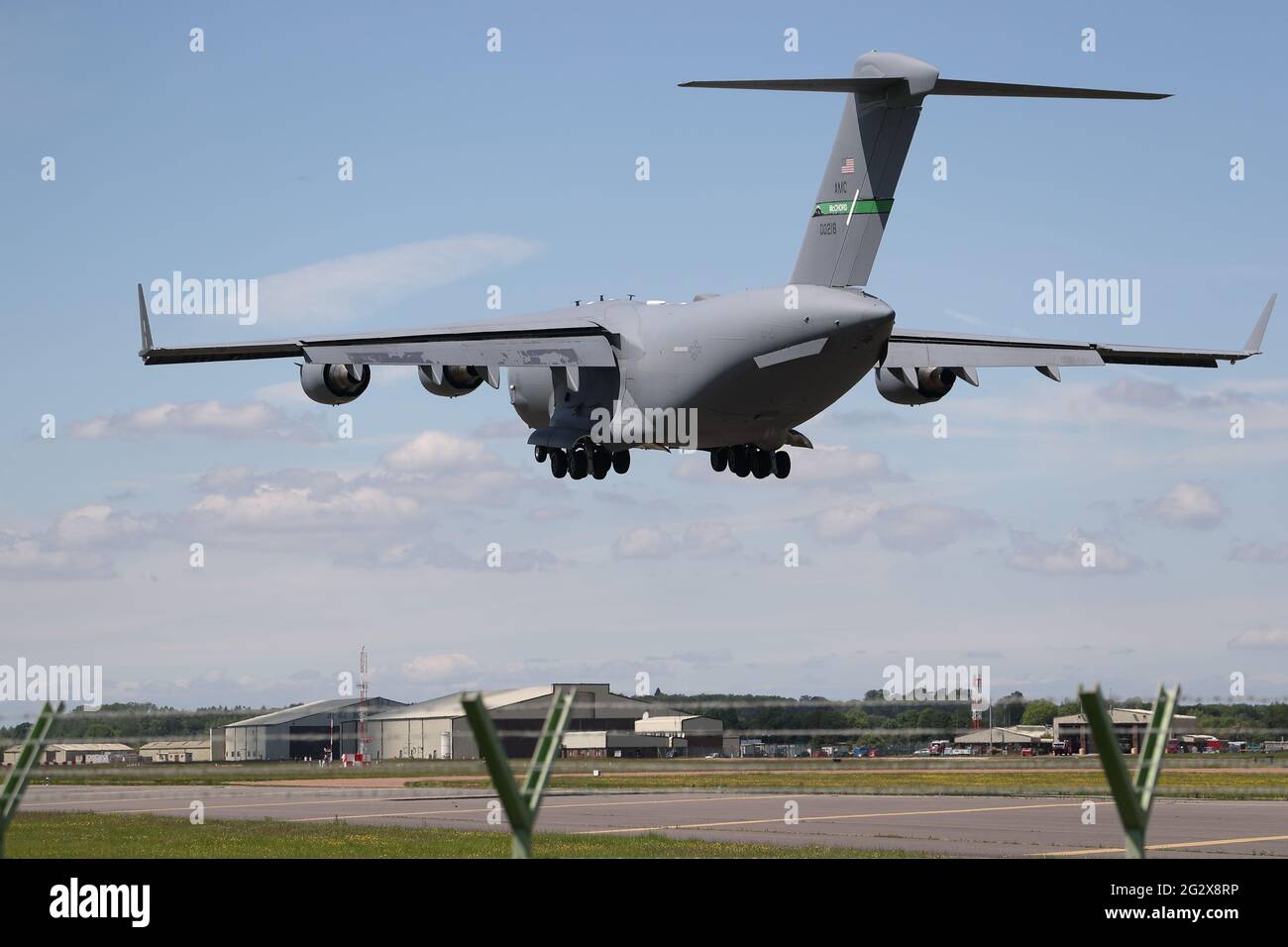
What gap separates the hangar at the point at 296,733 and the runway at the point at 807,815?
579 centimetres

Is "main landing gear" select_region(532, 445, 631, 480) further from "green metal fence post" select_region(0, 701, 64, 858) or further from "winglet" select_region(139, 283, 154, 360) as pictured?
"green metal fence post" select_region(0, 701, 64, 858)

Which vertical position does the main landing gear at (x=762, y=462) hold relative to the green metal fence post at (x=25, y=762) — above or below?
above

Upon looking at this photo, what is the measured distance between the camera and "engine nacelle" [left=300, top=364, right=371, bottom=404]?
116 ft

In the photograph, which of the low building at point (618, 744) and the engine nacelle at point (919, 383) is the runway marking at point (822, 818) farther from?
the engine nacelle at point (919, 383)

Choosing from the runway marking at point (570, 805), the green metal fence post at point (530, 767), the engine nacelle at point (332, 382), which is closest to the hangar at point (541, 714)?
the green metal fence post at point (530, 767)

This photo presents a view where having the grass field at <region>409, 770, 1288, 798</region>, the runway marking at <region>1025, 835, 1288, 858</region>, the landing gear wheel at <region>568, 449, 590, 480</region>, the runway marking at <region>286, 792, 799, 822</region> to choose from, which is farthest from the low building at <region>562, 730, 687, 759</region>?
the landing gear wheel at <region>568, 449, 590, 480</region>

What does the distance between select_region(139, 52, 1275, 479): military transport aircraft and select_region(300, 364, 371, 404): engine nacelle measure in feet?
0.10

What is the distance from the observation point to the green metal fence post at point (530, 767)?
7.94m

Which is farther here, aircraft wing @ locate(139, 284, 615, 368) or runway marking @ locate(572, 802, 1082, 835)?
aircraft wing @ locate(139, 284, 615, 368)

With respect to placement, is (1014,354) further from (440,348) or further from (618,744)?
(618,744)
